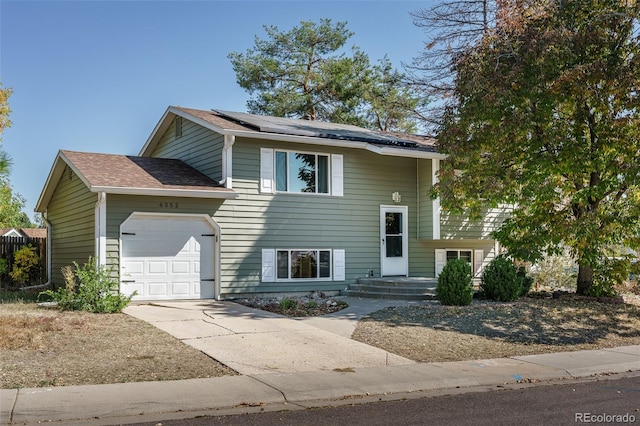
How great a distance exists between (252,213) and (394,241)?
467 cm

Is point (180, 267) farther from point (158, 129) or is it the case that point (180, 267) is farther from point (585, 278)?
point (585, 278)

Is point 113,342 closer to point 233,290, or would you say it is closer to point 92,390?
point 92,390

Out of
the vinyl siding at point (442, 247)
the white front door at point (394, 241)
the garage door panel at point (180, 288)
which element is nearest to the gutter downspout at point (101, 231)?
the garage door panel at point (180, 288)

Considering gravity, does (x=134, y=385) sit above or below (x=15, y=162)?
below

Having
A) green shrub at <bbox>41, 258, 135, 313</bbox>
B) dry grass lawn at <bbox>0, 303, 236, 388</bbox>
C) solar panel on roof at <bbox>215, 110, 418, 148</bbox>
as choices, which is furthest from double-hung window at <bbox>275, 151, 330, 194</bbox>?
dry grass lawn at <bbox>0, 303, 236, 388</bbox>

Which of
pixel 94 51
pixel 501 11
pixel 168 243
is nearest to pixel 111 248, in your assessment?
pixel 168 243

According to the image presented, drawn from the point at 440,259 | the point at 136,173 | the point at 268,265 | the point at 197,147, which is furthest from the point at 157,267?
the point at 440,259

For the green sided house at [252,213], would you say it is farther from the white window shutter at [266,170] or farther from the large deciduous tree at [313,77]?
the large deciduous tree at [313,77]

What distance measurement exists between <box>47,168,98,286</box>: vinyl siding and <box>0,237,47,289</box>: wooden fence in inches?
55.0

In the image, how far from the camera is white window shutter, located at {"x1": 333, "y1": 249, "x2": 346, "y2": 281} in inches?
676

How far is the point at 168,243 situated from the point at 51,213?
649cm

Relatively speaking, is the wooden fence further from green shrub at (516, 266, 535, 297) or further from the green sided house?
green shrub at (516, 266, 535, 297)

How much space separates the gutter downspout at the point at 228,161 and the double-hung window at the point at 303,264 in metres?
2.35

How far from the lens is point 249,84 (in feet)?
107
